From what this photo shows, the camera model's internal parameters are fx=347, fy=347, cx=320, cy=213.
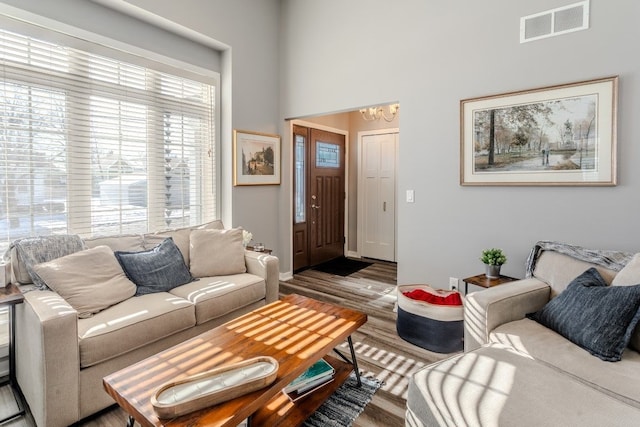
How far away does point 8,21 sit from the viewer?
7.95 ft

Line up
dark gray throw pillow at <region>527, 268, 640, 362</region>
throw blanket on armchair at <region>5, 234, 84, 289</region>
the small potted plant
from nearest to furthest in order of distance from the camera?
dark gray throw pillow at <region>527, 268, 640, 362</region>, throw blanket on armchair at <region>5, 234, 84, 289</region>, the small potted plant

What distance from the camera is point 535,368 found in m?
1.50

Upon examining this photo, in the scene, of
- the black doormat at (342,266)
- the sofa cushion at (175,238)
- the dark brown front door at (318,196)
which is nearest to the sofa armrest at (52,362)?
the sofa cushion at (175,238)

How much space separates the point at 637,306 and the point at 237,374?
72.6 inches

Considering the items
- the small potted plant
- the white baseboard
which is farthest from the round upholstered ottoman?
the white baseboard

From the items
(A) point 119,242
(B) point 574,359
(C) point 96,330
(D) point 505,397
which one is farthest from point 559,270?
(A) point 119,242

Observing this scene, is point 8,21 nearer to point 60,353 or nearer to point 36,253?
point 36,253

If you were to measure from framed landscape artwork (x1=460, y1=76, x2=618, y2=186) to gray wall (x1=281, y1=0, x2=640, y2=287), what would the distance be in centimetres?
7

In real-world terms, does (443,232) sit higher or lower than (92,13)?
lower

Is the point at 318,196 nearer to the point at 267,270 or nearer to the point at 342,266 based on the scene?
the point at 342,266

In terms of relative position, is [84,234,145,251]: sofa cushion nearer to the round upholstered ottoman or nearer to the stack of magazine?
the stack of magazine

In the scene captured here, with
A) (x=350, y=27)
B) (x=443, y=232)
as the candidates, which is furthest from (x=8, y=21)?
(x=443, y=232)

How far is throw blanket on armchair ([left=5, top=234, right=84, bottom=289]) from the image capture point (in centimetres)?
219

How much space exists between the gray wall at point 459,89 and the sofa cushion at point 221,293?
151 centimetres
